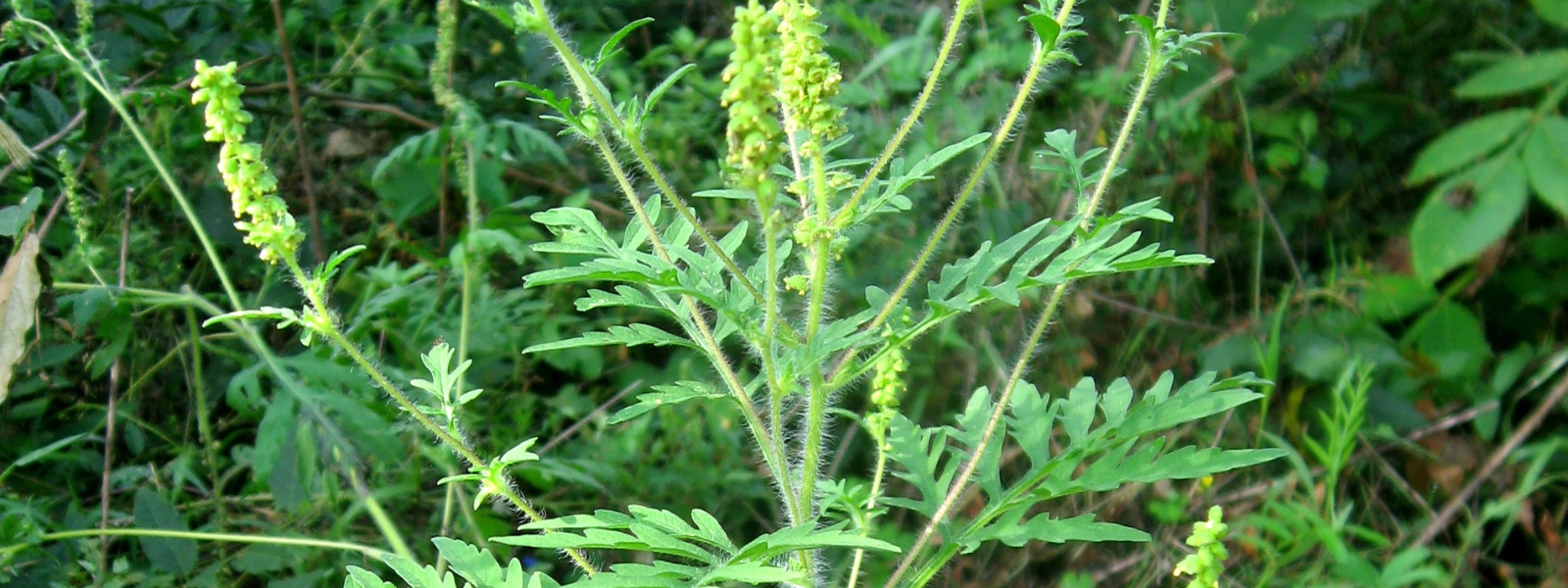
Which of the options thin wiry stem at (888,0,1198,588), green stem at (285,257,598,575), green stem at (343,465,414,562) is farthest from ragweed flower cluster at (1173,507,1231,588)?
green stem at (343,465,414,562)

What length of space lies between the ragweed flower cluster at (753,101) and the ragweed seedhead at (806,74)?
0.22 ft

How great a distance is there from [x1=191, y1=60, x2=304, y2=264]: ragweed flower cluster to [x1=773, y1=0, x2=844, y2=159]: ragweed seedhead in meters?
0.51

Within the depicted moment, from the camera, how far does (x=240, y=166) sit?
1.23 meters

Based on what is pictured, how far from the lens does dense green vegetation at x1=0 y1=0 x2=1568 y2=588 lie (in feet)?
4.51

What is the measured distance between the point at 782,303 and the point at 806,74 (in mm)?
706

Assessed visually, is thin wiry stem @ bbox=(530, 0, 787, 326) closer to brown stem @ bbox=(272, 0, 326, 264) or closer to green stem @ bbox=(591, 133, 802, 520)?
green stem @ bbox=(591, 133, 802, 520)

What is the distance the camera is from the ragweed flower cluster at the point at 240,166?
3.86 ft

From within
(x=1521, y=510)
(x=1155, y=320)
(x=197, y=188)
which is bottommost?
(x=1521, y=510)

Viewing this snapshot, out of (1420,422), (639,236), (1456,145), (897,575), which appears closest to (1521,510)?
(1420,422)

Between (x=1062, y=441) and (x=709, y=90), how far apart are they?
1390 mm

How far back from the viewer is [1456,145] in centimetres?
309

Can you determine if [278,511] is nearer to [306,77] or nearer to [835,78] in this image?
[306,77]

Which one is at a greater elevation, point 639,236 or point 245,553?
point 639,236

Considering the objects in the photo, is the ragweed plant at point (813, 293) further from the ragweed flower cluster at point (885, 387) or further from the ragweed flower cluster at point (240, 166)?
the ragweed flower cluster at point (240, 166)
